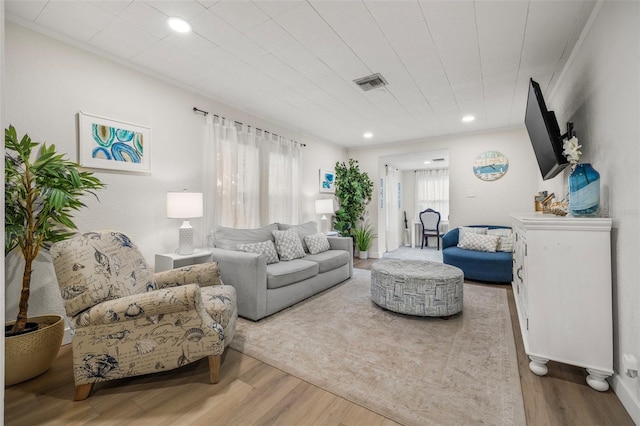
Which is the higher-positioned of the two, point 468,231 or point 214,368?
point 468,231

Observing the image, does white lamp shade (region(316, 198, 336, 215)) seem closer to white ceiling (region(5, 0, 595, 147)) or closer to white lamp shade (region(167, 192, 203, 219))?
white ceiling (region(5, 0, 595, 147))

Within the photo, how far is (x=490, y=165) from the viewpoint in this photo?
4.75m

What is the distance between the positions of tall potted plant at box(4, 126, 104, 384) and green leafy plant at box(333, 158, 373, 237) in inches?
Answer: 166

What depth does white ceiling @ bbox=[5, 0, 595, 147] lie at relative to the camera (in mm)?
1928

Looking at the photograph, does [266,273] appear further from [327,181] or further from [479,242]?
[479,242]

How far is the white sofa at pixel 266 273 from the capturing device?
272cm

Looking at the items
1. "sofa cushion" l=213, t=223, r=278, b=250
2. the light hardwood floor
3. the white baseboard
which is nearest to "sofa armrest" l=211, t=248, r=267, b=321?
"sofa cushion" l=213, t=223, r=278, b=250

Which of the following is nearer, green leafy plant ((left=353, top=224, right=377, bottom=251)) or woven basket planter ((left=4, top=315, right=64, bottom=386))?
woven basket planter ((left=4, top=315, right=64, bottom=386))

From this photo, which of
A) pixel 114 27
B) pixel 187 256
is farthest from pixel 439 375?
pixel 114 27

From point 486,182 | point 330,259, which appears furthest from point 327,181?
point 486,182

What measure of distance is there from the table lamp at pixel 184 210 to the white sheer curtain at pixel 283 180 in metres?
1.41

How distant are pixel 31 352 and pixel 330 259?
2738mm

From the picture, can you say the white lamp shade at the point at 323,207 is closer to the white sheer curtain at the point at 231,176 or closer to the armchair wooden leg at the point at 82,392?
the white sheer curtain at the point at 231,176

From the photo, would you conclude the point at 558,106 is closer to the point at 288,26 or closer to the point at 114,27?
the point at 288,26
